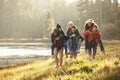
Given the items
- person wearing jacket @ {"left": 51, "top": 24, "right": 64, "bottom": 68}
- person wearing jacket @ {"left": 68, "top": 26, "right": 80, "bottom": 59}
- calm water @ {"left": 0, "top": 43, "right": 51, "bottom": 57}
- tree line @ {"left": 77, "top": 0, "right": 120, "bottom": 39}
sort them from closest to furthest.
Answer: person wearing jacket @ {"left": 51, "top": 24, "right": 64, "bottom": 68} < person wearing jacket @ {"left": 68, "top": 26, "right": 80, "bottom": 59} < calm water @ {"left": 0, "top": 43, "right": 51, "bottom": 57} < tree line @ {"left": 77, "top": 0, "right": 120, "bottom": 39}

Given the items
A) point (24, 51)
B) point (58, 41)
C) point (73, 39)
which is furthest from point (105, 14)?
point (58, 41)

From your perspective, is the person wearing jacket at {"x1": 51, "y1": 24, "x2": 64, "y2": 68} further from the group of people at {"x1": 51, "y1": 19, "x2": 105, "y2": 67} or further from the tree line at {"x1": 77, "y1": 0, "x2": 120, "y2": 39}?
the tree line at {"x1": 77, "y1": 0, "x2": 120, "y2": 39}

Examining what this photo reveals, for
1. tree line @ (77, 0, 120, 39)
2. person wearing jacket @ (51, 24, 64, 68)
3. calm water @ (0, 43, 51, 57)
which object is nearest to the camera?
person wearing jacket @ (51, 24, 64, 68)

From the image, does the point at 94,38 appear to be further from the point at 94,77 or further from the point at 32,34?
the point at 32,34

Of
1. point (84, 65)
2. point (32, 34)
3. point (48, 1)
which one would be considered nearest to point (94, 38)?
point (84, 65)

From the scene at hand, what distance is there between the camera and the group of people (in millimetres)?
15844

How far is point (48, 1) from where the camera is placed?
156375mm

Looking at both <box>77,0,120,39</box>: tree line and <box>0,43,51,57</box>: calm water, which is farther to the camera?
<box>77,0,120,39</box>: tree line

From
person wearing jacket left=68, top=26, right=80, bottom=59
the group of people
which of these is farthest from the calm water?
the group of people

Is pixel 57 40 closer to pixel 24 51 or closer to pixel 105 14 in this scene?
pixel 24 51

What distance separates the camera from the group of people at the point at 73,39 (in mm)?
15844

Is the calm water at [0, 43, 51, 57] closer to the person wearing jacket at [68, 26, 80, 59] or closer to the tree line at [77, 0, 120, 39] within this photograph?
the tree line at [77, 0, 120, 39]

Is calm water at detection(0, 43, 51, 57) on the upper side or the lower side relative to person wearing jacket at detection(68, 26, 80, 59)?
lower

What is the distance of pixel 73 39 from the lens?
1816 cm
